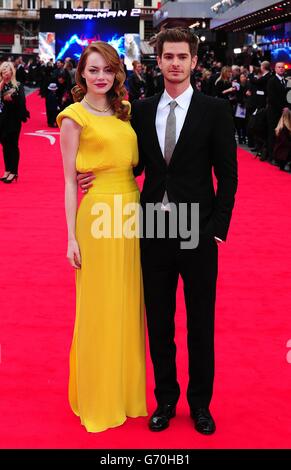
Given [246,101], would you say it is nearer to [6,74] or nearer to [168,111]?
[6,74]

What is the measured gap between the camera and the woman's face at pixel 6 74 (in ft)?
34.4

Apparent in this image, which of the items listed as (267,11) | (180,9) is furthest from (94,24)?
(267,11)

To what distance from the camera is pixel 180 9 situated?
133 ft

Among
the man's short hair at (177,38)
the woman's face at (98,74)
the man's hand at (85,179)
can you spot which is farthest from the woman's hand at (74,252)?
the man's short hair at (177,38)

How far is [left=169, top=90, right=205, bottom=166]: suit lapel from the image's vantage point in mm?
3211

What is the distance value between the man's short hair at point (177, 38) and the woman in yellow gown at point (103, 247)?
7.5 inches

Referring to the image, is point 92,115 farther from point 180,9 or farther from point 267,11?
point 180,9

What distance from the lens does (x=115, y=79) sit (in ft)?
10.9

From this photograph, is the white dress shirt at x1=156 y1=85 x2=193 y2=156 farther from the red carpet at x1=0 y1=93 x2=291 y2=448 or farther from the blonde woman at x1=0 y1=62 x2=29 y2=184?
the blonde woman at x1=0 y1=62 x2=29 y2=184

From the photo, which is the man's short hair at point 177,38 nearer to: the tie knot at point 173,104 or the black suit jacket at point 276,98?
the tie knot at point 173,104

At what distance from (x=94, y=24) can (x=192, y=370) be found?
36.8m

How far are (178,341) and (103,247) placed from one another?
5.02 feet
